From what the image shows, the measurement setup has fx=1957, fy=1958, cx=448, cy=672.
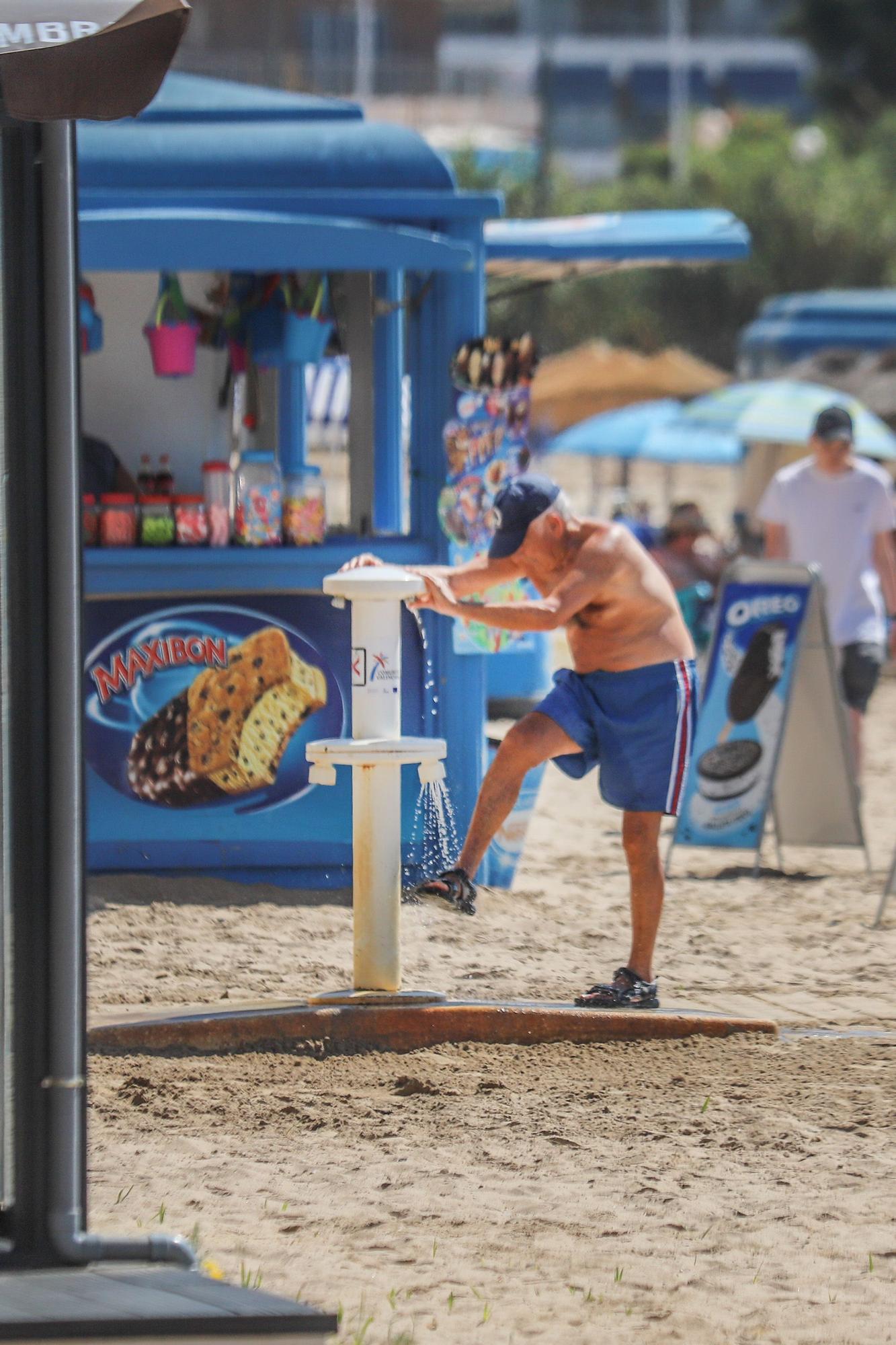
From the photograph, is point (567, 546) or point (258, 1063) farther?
point (567, 546)

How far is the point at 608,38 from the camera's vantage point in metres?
79.2

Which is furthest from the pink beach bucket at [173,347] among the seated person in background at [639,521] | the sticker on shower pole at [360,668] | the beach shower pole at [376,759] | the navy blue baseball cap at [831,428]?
the seated person in background at [639,521]

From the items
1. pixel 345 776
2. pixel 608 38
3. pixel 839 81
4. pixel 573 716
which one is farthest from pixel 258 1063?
pixel 608 38

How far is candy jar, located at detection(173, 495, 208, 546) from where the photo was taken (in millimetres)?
7199

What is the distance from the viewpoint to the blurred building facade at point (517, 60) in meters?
55.1

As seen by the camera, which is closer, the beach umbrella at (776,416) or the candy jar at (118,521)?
the candy jar at (118,521)

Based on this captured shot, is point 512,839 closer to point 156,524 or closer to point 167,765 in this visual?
point 167,765

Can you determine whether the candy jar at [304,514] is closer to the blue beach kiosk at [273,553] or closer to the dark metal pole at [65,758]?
the blue beach kiosk at [273,553]

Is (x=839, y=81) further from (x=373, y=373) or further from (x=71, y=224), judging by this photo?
(x=71, y=224)

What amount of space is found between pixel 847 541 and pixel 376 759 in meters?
3.99

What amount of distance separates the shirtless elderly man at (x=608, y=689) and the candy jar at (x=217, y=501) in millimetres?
1854

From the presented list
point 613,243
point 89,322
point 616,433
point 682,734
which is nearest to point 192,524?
point 89,322

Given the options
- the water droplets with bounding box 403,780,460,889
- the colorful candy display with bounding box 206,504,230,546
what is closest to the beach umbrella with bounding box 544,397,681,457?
the colorful candy display with bounding box 206,504,230,546

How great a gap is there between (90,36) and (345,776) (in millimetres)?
4390
